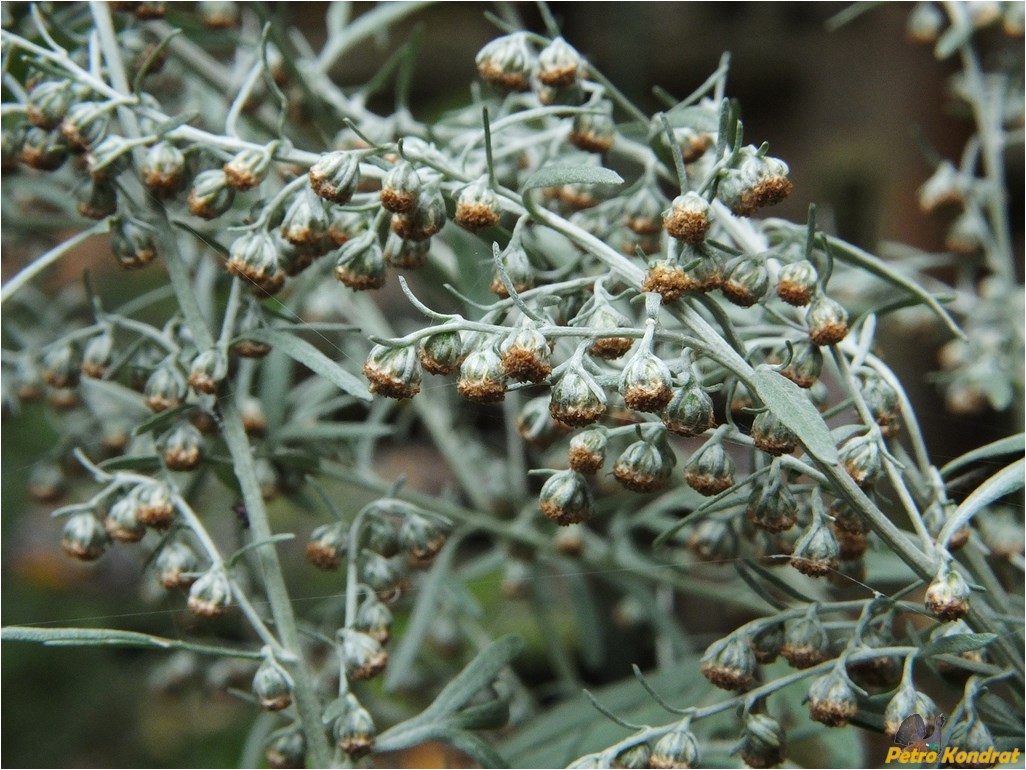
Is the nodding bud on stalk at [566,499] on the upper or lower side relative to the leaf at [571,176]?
lower

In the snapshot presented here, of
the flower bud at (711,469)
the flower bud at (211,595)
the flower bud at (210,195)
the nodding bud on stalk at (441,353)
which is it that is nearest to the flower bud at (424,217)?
the nodding bud on stalk at (441,353)

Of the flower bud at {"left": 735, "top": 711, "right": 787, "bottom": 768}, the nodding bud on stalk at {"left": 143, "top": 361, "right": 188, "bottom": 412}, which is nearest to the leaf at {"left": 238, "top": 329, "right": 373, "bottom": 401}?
the nodding bud on stalk at {"left": 143, "top": 361, "right": 188, "bottom": 412}

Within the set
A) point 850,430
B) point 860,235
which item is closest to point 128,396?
point 850,430

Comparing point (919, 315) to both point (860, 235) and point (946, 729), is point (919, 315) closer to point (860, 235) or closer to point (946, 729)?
point (946, 729)

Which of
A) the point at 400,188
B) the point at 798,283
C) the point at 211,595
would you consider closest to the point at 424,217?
the point at 400,188

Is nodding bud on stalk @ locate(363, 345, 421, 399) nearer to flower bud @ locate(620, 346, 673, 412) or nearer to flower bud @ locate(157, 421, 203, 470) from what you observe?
flower bud @ locate(620, 346, 673, 412)

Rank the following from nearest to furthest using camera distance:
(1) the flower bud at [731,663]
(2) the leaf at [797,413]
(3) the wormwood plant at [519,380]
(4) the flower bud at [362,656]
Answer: (2) the leaf at [797,413]
(3) the wormwood plant at [519,380]
(1) the flower bud at [731,663]
(4) the flower bud at [362,656]

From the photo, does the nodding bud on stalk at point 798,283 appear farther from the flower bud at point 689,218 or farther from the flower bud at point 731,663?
the flower bud at point 731,663
